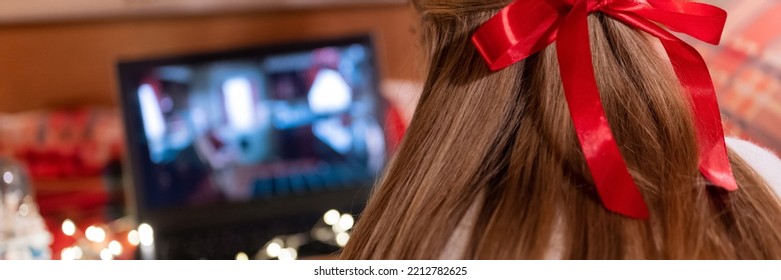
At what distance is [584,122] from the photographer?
40 centimetres

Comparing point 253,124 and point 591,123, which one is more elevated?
point 591,123

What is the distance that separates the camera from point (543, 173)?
1.32 ft

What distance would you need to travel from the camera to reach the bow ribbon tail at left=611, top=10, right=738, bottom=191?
0.42 m

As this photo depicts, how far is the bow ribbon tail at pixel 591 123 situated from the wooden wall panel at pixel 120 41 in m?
1.07

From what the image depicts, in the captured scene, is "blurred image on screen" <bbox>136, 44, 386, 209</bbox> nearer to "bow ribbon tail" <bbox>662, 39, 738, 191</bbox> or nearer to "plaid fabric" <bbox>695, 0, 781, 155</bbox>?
"plaid fabric" <bbox>695, 0, 781, 155</bbox>

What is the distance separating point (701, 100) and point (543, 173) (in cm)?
12

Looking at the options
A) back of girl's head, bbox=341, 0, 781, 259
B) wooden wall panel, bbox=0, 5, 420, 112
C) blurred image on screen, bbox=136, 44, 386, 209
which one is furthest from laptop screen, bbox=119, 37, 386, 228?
back of girl's head, bbox=341, 0, 781, 259

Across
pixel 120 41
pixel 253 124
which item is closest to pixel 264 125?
pixel 253 124

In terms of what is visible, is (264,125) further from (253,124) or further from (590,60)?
(590,60)

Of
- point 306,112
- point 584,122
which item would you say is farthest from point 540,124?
point 306,112

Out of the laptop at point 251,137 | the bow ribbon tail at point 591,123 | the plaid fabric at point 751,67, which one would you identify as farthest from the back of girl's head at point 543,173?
the plaid fabric at point 751,67

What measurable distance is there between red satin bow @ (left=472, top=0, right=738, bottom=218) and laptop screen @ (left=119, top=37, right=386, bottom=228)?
2.86 ft
